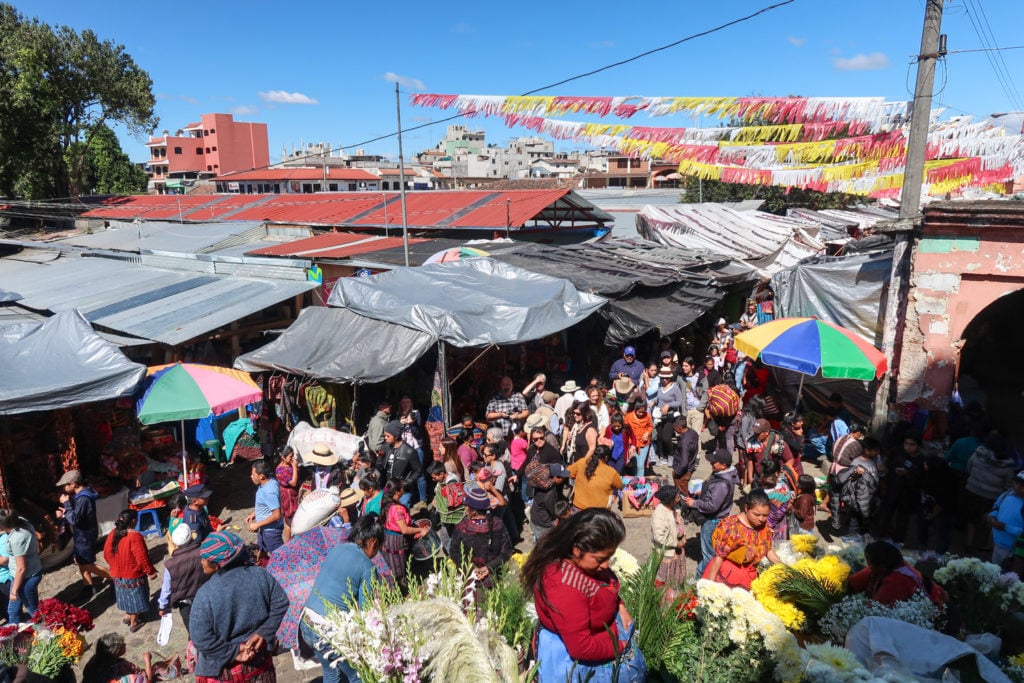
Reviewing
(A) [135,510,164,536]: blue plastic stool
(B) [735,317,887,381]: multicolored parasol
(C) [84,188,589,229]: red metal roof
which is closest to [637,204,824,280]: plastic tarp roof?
(C) [84,188,589,229]: red metal roof

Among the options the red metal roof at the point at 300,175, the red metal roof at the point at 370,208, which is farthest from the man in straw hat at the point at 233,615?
the red metal roof at the point at 300,175

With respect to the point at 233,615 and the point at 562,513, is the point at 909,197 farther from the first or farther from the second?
the point at 233,615

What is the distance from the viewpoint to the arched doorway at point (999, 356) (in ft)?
39.5

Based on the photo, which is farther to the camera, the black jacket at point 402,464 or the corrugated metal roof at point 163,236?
the corrugated metal roof at point 163,236

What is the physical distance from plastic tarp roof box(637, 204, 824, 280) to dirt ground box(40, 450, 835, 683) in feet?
28.0

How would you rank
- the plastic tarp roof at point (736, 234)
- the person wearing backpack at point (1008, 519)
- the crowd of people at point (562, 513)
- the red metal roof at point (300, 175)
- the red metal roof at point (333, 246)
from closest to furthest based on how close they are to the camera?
the crowd of people at point (562, 513), the person wearing backpack at point (1008, 519), the red metal roof at point (333, 246), the plastic tarp roof at point (736, 234), the red metal roof at point (300, 175)

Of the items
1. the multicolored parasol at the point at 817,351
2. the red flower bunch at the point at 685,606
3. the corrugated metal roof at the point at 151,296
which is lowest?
the red flower bunch at the point at 685,606

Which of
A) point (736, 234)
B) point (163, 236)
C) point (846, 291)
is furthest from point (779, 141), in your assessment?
point (163, 236)

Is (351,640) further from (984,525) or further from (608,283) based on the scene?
(608,283)

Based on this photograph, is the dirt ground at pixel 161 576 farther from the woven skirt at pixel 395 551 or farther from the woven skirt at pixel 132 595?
the woven skirt at pixel 395 551

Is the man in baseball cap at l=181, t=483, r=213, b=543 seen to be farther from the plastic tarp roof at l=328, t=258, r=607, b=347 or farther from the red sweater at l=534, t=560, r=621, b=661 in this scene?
the red sweater at l=534, t=560, r=621, b=661

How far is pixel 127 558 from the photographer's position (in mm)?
5535

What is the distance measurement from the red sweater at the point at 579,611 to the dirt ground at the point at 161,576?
3038 mm

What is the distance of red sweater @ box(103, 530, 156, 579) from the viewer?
5.53 metres
